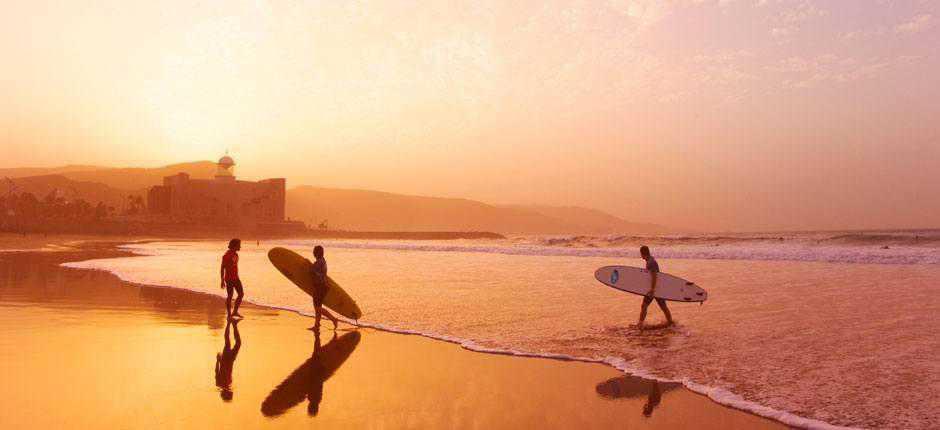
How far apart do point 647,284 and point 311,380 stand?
27.7 ft

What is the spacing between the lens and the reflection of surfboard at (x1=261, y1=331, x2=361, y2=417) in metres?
6.34

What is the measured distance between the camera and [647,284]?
540 inches

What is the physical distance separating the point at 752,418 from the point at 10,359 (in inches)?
345

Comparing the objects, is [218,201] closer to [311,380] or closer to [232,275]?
[232,275]

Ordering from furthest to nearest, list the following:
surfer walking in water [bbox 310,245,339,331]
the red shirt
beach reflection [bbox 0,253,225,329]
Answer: beach reflection [bbox 0,253,225,329] < the red shirt < surfer walking in water [bbox 310,245,339,331]

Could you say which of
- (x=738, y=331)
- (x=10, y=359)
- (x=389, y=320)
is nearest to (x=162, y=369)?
(x=10, y=359)

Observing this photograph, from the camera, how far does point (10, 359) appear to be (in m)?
8.06

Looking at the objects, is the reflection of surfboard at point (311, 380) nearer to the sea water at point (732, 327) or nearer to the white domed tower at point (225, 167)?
the sea water at point (732, 327)

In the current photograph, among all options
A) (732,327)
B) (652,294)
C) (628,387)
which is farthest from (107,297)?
(732,327)

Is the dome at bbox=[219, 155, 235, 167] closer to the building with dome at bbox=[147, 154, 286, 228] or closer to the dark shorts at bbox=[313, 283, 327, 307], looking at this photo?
the building with dome at bbox=[147, 154, 286, 228]

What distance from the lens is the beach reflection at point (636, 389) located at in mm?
6934

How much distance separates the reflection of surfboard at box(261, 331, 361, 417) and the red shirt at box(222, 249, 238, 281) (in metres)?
3.55

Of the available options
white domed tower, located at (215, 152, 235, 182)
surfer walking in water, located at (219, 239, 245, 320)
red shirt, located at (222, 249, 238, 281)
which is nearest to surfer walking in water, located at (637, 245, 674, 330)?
surfer walking in water, located at (219, 239, 245, 320)

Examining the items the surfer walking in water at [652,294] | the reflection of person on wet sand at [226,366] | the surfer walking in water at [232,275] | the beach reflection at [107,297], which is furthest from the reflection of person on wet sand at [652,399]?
the surfer walking in water at [232,275]
